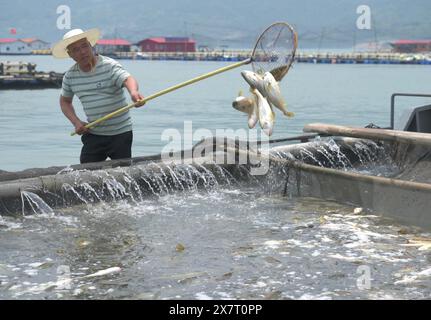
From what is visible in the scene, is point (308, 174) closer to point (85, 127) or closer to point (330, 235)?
point (330, 235)

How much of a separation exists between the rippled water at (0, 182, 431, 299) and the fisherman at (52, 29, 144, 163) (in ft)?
2.90

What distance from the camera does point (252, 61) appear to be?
32.5 ft

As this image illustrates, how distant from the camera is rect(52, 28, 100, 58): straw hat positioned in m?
8.87

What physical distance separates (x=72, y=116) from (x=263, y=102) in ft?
7.78

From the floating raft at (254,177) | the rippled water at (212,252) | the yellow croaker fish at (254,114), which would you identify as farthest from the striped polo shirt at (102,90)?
the yellow croaker fish at (254,114)

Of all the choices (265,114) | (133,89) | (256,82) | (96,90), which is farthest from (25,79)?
(265,114)

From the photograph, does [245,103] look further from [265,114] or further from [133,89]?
[133,89]

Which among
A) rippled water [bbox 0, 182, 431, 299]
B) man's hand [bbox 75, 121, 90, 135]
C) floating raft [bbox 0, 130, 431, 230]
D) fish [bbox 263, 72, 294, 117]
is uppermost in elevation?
fish [bbox 263, 72, 294, 117]

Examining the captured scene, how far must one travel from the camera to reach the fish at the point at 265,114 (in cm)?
860

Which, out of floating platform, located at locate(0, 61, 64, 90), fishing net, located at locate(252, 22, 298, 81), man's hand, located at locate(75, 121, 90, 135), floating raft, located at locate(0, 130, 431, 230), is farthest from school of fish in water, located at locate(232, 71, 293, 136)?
floating platform, located at locate(0, 61, 64, 90)

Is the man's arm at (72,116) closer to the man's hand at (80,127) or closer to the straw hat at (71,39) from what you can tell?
the man's hand at (80,127)

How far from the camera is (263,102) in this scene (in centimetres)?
879

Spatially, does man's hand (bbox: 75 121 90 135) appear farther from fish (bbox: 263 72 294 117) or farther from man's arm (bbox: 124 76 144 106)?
fish (bbox: 263 72 294 117)

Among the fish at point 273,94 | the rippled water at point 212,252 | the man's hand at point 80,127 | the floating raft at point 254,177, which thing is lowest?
the rippled water at point 212,252
